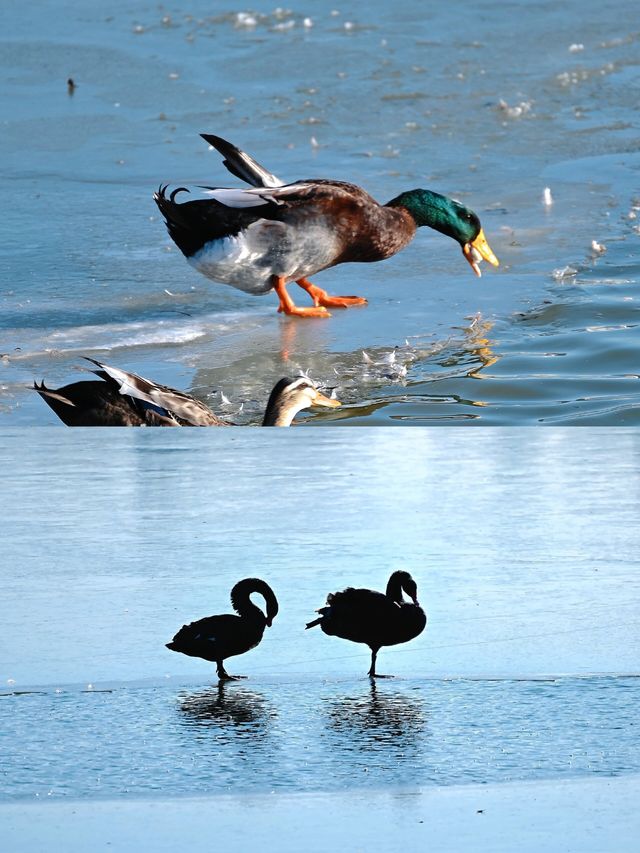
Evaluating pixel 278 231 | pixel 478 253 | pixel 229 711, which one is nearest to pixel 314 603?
pixel 229 711

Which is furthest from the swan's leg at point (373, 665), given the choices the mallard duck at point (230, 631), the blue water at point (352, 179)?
the blue water at point (352, 179)

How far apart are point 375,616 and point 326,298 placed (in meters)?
4.65

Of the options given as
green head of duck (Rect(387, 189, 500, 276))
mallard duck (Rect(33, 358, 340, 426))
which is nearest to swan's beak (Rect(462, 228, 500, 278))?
green head of duck (Rect(387, 189, 500, 276))

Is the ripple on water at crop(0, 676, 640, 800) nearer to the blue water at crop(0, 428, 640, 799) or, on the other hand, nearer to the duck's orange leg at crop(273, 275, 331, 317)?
the blue water at crop(0, 428, 640, 799)

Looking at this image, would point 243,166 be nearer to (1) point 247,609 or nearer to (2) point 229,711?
(1) point 247,609

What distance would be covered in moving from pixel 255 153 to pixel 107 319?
394cm

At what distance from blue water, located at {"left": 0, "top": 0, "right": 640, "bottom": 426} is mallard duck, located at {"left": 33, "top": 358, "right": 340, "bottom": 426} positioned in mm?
165

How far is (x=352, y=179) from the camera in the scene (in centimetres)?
1065

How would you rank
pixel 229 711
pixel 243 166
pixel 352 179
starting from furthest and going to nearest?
1. pixel 352 179
2. pixel 243 166
3. pixel 229 711

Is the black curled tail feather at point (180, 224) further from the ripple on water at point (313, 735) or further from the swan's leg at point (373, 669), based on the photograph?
the ripple on water at point (313, 735)

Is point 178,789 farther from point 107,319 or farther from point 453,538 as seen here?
point 107,319

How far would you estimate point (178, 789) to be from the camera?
3.12m

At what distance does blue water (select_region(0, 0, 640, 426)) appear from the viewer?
6.76m

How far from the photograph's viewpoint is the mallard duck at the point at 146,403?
589 cm
